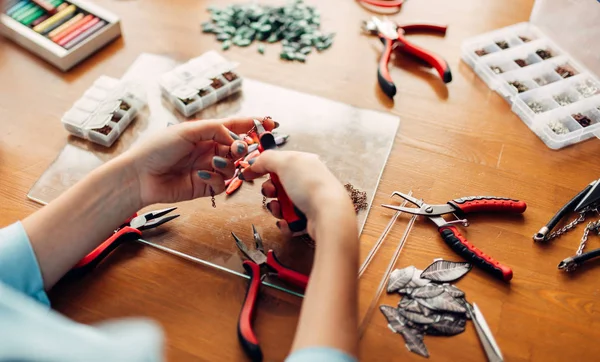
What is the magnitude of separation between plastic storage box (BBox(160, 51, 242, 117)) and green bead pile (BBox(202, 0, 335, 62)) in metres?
0.11

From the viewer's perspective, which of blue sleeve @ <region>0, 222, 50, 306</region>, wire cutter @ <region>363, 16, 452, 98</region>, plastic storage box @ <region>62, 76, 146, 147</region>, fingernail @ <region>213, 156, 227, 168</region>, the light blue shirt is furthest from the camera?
wire cutter @ <region>363, 16, 452, 98</region>

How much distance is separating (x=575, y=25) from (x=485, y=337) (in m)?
0.65

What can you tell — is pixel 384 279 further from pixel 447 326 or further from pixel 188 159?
pixel 188 159

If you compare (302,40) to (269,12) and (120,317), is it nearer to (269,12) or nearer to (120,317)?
(269,12)

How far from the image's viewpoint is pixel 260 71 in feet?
3.57

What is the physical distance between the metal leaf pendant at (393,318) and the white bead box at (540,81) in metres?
0.45

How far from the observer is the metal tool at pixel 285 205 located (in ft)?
2.46

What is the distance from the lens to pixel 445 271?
2.56 ft

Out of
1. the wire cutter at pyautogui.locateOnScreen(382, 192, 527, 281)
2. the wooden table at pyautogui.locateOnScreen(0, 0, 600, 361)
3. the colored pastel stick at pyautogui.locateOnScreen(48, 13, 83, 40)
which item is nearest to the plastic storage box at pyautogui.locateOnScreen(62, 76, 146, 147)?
the wooden table at pyautogui.locateOnScreen(0, 0, 600, 361)

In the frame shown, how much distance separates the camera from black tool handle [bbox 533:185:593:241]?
2.69ft

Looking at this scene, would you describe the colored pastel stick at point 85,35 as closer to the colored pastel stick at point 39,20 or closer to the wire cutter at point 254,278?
the colored pastel stick at point 39,20

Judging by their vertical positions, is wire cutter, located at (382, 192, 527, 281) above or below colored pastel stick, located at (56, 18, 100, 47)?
below

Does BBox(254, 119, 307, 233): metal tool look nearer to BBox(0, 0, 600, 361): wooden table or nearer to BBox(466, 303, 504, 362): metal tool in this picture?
BBox(0, 0, 600, 361): wooden table

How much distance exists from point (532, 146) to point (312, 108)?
1.30 ft
